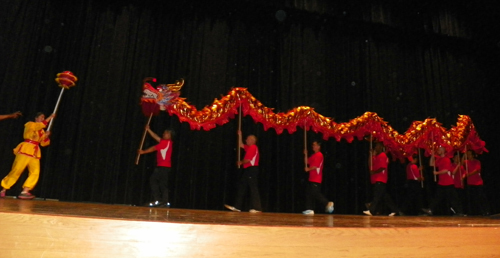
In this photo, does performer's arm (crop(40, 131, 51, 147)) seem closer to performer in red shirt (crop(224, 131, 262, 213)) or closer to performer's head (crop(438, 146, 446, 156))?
performer in red shirt (crop(224, 131, 262, 213))

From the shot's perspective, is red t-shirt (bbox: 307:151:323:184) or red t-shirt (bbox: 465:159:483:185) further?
red t-shirt (bbox: 465:159:483:185)

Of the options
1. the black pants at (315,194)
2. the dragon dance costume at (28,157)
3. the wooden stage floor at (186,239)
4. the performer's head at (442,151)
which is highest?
the performer's head at (442,151)

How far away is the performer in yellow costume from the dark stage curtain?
70cm

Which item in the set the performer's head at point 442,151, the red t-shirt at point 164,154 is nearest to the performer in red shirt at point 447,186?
the performer's head at point 442,151

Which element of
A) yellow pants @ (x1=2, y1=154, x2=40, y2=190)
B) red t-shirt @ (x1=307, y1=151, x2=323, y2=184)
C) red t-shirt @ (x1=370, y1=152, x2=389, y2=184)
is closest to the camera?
yellow pants @ (x1=2, y1=154, x2=40, y2=190)

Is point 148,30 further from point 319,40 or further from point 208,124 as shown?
point 319,40

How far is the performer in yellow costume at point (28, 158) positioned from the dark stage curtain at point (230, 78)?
2.28 feet

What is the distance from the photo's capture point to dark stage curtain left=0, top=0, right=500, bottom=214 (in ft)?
23.9

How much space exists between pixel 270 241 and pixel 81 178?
A: 19.7 feet

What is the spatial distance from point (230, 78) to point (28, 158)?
15.0ft

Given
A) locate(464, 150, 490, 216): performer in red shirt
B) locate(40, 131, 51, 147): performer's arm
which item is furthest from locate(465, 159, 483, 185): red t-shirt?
locate(40, 131, 51, 147): performer's arm

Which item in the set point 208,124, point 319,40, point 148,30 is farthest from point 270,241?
point 319,40

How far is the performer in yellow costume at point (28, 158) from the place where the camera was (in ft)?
20.0

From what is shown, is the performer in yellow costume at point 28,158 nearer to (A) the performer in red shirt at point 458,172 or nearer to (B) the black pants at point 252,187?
(B) the black pants at point 252,187
